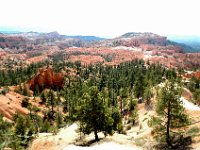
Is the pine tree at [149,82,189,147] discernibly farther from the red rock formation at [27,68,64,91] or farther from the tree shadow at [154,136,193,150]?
the red rock formation at [27,68,64,91]

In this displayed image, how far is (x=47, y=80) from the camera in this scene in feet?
627

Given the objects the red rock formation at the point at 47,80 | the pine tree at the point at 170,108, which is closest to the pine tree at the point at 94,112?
the pine tree at the point at 170,108

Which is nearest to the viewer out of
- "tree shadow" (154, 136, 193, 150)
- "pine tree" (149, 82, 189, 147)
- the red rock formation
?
"tree shadow" (154, 136, 193, 150)

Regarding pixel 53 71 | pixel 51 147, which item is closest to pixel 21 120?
pixel 51 147

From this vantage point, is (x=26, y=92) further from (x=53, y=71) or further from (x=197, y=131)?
(x=197, y=131)

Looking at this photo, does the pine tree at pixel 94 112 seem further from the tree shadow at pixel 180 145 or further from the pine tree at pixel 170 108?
the tree shadow at pixel 180 145

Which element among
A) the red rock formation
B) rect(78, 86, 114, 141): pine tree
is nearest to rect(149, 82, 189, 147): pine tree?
rect(78, 86, 114, 141): pine tree

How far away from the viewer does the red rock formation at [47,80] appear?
187 metres

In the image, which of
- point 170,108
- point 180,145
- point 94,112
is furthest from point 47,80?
point 180,145

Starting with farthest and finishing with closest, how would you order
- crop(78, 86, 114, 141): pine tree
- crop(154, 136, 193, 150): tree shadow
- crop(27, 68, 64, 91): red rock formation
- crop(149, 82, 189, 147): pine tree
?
crop(27, 68, 64, 91): red rock formation < crop(78, 86, 114, 141): pine tree < crop(149, 82, 189, 147): pine tree < crop(154, 136, 193, 150): tree shadow

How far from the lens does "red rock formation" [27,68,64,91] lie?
614 feet

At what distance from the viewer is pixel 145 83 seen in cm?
12900

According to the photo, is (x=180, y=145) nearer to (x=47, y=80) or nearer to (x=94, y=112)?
(x=94, y=112)

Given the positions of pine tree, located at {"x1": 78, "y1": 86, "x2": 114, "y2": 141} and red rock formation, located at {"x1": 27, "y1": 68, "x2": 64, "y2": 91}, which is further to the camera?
red rock formation, located at {"x1": 27, "y1": 68, "x2": 64, "y2": 91}
